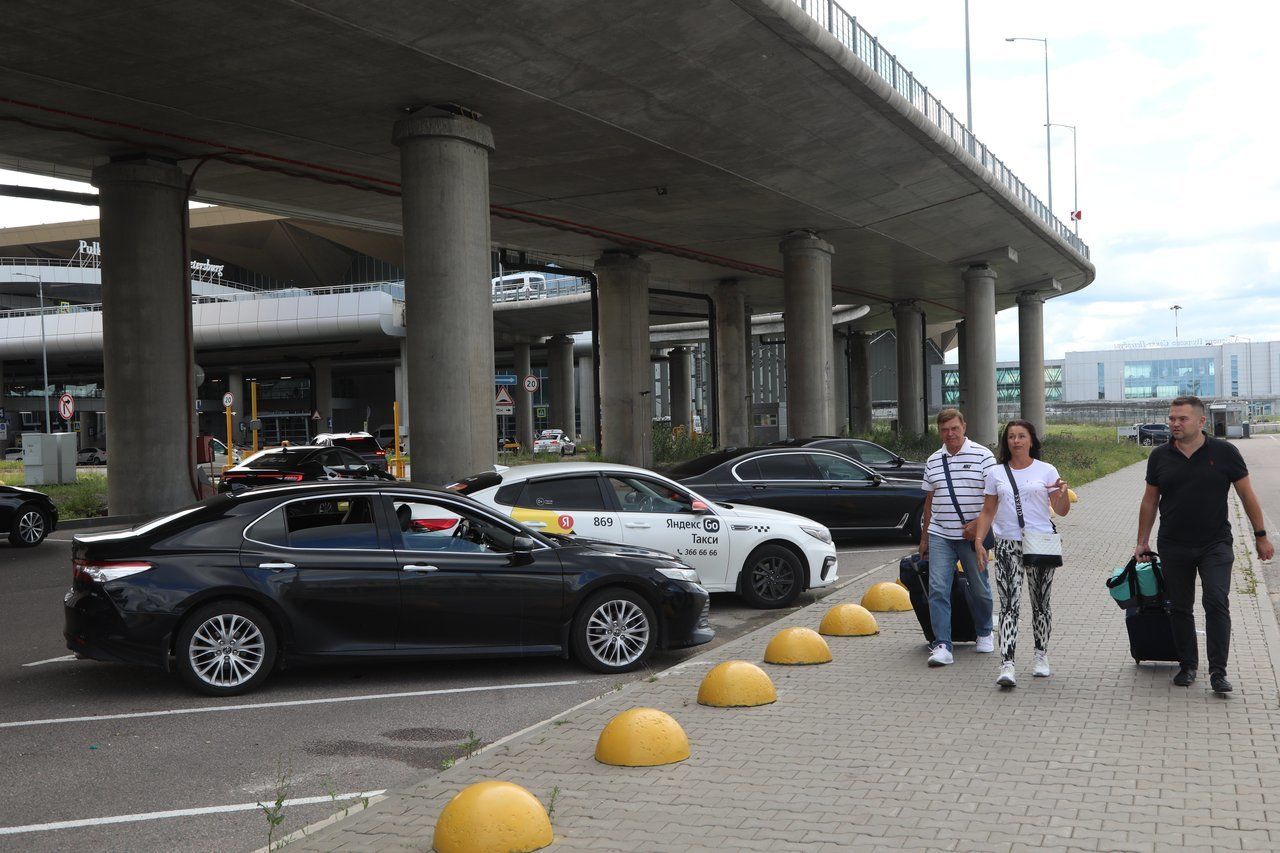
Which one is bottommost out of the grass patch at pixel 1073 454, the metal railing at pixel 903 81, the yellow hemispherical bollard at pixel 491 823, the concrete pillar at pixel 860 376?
the grass patch at pixel 1073 454

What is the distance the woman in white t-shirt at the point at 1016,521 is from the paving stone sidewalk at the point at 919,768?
342 millimetres

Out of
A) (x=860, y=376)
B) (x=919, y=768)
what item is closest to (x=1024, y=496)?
(x=919, y=768)

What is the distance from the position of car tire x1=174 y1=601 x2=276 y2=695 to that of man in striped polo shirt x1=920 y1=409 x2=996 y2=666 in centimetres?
463

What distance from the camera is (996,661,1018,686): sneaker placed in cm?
725

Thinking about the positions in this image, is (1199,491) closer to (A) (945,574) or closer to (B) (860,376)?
(A) (945,574)

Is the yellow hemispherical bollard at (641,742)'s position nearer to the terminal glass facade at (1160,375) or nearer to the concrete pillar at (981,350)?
the concrete pillar at (981,350)

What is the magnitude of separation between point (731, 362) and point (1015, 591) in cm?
3747

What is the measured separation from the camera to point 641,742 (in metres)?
5.80

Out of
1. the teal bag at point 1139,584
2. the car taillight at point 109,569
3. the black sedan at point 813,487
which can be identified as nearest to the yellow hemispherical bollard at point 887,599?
the teal bag at point 1139,584

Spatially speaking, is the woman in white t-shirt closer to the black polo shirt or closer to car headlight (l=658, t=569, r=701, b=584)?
the black polo shirt

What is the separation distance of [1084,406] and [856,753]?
129731mm

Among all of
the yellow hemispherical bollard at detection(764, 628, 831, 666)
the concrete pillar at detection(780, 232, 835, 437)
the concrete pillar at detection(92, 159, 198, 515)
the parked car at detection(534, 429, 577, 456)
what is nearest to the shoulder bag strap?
the yellow hemispherical bollard at detection(764, 628, 831, 666)

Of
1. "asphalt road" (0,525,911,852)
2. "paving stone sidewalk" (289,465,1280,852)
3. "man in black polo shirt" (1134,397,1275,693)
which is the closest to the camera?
"paving stone sidewalk" (289,465,1280,852)

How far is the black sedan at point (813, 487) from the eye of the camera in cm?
→ 1525
